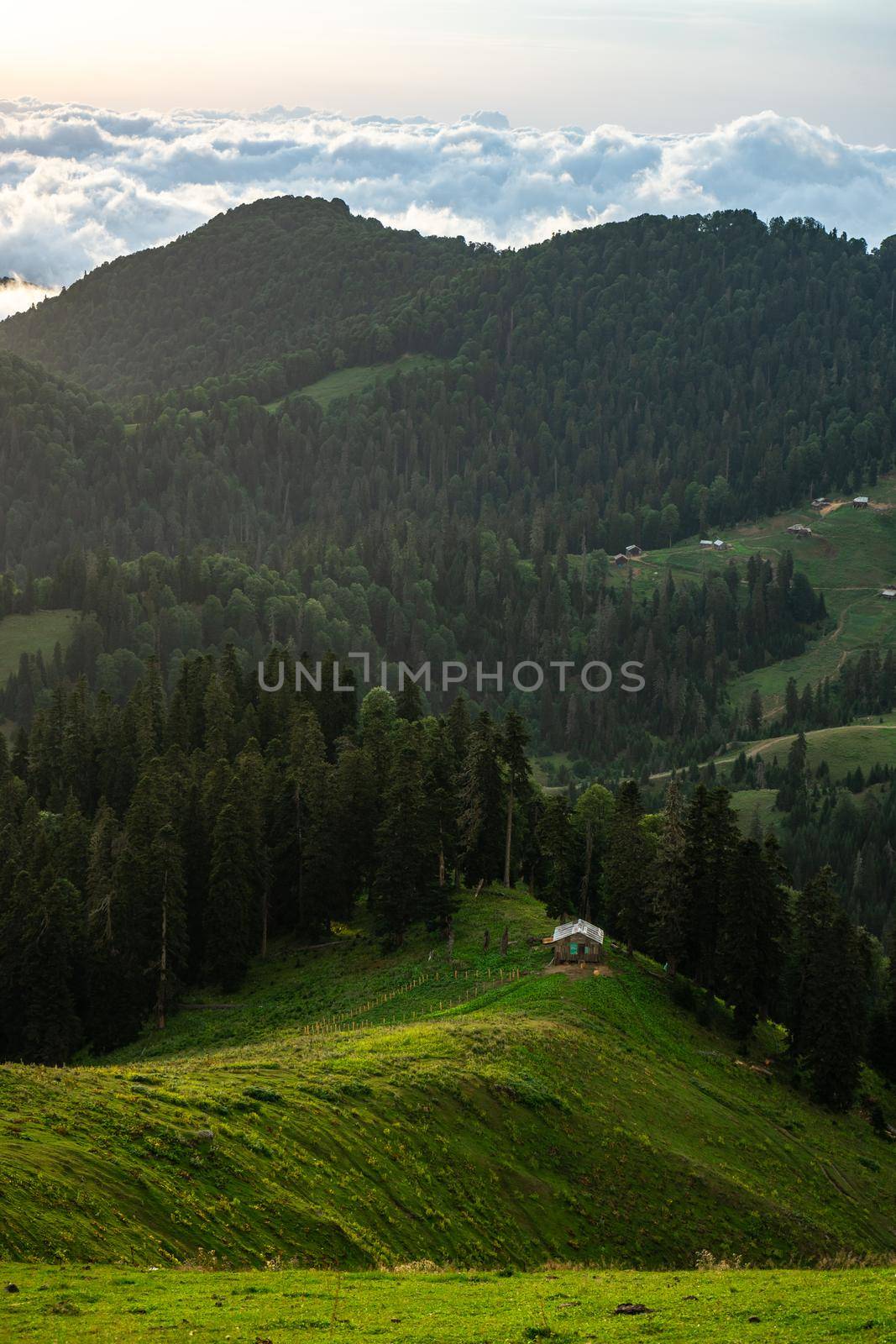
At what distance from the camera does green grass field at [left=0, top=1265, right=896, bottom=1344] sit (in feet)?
117

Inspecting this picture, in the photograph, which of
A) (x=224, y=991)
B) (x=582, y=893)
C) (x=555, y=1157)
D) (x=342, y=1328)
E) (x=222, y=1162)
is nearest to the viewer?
(x=342, y=1328)

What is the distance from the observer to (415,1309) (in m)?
39.7

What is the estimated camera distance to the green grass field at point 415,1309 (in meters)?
35.7

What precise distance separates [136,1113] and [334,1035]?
2611 cm

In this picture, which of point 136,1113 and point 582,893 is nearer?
point 136,1113

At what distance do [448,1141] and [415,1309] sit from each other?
2015 cm

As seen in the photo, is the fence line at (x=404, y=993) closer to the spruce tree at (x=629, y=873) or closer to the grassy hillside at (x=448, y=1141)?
the grassy hillside at (x=448, y=1141)

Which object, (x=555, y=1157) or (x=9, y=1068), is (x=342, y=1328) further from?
(x=555, y=1157)

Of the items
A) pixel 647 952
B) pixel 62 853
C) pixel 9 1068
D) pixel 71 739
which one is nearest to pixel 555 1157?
pixel 9 1068

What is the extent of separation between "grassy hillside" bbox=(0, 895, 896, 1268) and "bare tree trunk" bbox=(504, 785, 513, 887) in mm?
16992

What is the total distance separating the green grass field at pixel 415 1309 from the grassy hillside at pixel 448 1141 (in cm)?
322

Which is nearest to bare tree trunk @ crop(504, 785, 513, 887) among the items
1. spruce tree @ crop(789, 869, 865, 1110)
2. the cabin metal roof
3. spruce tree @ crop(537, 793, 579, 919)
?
spruce tree @ crop(537, 793, 579, 919)

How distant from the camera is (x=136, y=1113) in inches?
2004

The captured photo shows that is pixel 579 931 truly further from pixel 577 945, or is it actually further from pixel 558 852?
pixel 558 852
